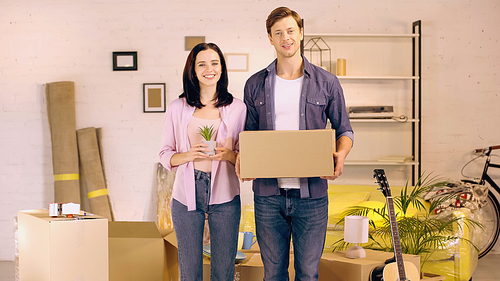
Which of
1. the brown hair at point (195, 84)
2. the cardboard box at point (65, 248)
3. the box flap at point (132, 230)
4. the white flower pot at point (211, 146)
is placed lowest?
the box flap at point (132, 230)

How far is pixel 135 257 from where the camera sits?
2375 millimetres

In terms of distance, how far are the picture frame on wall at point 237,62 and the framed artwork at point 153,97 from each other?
0.70 meters

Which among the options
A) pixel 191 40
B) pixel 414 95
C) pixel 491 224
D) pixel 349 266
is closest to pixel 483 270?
pixel 491 224

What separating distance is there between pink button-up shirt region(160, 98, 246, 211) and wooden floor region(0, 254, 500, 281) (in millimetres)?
2504

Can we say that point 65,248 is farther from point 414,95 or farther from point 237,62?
point 414,95

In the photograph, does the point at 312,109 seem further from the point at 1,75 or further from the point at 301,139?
the point at 1,75

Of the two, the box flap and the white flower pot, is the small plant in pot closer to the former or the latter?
the white flower pot

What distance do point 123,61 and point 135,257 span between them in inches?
95.0

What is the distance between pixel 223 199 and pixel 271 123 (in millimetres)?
376

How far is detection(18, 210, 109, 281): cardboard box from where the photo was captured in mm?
1701

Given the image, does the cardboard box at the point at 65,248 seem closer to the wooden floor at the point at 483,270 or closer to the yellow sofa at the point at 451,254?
the yellow sofa at the point at 451,254

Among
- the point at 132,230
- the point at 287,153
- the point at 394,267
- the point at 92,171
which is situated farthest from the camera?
the point at 92,171

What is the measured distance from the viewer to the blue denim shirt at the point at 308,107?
66.9 inches

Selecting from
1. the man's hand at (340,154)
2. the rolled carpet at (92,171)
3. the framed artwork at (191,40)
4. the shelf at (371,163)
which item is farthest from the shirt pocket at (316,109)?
the rolled carpet at (92,171)
